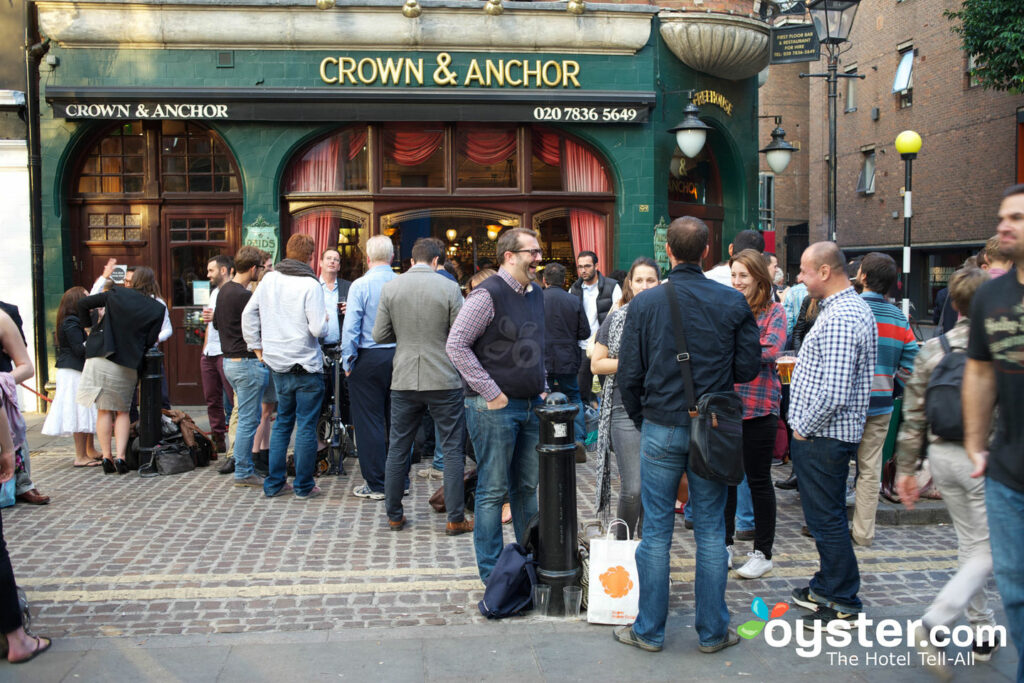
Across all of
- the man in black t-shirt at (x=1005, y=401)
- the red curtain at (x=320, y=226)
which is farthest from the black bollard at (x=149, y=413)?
the man in black t-shirt at (x=1005, y=401)

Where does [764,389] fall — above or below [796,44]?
below

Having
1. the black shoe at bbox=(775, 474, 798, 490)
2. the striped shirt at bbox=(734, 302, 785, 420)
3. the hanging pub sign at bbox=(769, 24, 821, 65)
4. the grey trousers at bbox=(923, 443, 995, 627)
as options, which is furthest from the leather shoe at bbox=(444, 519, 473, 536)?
the hanging pub sign at bbox=(769, 24, 821, 65)

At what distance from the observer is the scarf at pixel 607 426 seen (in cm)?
548

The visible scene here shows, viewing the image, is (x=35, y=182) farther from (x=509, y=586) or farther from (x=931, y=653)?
(x=931, y=653)

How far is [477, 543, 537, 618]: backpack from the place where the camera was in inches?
191

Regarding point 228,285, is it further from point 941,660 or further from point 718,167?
point 718,167

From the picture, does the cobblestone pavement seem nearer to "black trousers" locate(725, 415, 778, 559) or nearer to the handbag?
"black trousers" locate(725, 415, 778, 559)

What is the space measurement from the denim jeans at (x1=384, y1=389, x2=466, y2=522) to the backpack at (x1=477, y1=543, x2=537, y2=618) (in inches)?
57.5

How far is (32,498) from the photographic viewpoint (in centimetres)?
734

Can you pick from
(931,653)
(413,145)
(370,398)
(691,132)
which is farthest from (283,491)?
(691,132)

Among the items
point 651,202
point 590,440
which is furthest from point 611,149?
point 590,440

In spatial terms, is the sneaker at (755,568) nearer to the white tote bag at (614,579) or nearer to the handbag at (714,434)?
the white tote bag at (614,579)

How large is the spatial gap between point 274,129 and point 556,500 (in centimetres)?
906

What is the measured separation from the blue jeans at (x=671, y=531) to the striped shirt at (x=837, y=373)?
678 mm
